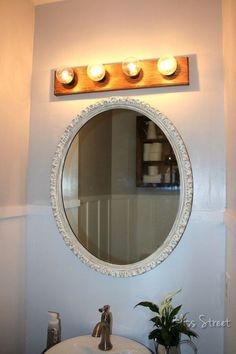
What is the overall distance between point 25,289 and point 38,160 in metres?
0.62

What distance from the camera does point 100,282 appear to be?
48.9 inches

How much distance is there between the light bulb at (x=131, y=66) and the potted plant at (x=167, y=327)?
934 millimetres

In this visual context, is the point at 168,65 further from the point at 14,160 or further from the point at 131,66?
the point at 14,160

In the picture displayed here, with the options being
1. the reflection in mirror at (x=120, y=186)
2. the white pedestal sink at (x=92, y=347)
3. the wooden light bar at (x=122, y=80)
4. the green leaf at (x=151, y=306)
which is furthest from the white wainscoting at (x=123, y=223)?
the wooden light bar at (x=122, y=80)

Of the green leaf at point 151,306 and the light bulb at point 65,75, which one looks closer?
the green leaf at point 151,306

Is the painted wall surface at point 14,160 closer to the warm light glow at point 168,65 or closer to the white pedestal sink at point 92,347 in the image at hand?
the white pedestal sink at point 92,347

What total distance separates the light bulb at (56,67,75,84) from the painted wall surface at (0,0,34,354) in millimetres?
190

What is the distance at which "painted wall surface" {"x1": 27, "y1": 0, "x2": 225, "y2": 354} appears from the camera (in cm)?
114

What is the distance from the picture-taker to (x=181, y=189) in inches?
45.6

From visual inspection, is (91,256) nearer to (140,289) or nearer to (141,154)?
(140,289)

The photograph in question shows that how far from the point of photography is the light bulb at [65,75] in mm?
1277

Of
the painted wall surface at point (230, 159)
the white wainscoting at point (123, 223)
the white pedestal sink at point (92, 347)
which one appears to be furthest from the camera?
the white wainscoting at point (123, 223)

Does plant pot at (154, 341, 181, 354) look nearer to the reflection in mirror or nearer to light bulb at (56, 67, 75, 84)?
the reflection in mirror

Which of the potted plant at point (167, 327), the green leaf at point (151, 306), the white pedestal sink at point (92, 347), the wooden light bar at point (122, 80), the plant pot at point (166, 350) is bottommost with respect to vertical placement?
the white pedestal sink at point (92, 347)
